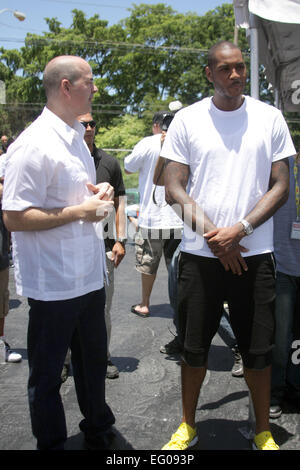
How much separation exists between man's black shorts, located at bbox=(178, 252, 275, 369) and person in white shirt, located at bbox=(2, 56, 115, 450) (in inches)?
19.7

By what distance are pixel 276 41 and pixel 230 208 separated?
298 centimetres

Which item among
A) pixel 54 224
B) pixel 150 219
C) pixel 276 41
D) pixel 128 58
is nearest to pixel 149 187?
pixel 150 219

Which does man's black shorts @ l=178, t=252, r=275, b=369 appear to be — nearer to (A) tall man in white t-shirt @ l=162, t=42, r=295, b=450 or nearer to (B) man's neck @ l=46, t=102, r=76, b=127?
(A) tall man in white t-shirt @ l=162, t=42, r=295, b=450

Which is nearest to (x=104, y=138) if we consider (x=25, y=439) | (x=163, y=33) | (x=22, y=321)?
(x=163, y=33)

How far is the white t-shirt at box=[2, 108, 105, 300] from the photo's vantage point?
217 centimetres

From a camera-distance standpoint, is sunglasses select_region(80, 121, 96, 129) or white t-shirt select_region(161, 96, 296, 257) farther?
sunglasses select_region(80, 121, 96, 129)

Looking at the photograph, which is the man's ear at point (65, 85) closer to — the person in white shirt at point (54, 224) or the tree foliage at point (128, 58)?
the person in white shirt at point (54, 224)

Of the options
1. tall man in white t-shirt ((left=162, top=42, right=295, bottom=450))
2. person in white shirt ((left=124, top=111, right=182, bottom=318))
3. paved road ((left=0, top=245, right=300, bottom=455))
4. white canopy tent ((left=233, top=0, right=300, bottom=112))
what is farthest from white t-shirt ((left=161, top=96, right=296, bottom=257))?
person in white shirt ((left=124, top=111, right=182, bottom=318))

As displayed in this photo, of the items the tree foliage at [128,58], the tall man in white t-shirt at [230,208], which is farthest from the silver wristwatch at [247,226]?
the tree foliage at [128,58]

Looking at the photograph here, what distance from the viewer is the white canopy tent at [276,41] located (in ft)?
9.32

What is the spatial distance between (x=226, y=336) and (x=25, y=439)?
1.45 m

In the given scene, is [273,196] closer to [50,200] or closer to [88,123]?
[50,200]

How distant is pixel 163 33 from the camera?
143 feet

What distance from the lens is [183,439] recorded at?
2588 millimetres
